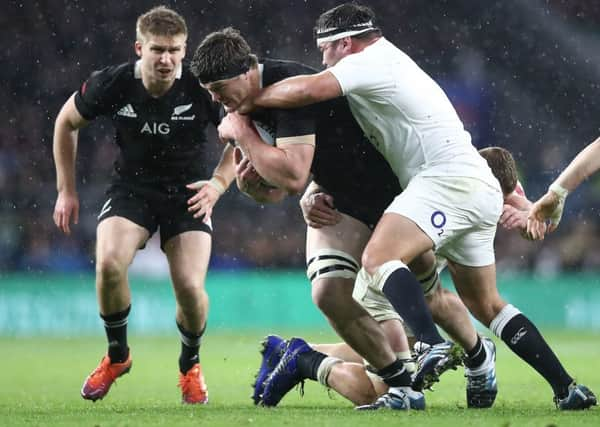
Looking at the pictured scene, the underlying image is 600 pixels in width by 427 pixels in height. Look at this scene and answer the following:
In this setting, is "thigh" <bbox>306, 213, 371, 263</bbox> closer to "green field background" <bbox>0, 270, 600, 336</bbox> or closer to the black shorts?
the black shorts

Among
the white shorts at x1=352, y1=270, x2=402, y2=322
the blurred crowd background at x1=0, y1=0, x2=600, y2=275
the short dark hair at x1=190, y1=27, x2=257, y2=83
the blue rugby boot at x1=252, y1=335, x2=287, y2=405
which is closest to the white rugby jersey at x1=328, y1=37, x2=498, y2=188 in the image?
the short dark hair at x1=190, y1=27, x2=257, y2=83

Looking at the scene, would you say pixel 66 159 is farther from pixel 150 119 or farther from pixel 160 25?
pixel 160 25

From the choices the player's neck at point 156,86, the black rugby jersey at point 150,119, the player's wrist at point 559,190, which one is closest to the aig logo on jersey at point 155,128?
the black rugby jersey at point 150,119

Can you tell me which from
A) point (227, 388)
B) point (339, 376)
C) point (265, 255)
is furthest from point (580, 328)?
point (339, 376)

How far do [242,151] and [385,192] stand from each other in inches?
34.1

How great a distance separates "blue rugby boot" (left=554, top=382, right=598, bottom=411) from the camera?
6105 mm

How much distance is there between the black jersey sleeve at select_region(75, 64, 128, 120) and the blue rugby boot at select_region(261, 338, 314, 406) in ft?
6.26

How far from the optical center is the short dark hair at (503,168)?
701cm

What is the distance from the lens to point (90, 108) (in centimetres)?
750

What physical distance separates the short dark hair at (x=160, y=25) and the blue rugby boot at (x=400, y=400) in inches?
102

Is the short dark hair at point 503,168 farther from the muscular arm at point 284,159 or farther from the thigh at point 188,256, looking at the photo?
the thigh at point 188,256

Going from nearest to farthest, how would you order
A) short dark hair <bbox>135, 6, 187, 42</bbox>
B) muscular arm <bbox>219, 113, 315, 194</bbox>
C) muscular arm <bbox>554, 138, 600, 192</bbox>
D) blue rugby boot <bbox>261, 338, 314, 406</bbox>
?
muscular arm <bbox>219, 113, 315, 194</bbox>, muscular arm <bbox>554, 138, 600, 192</bbox>, blue rugby boot <bbox>261, 338, 314, 406</bbox>, short dark hair <bbox>135, 6, 187, 42</bbox>

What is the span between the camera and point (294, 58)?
20.3 meters

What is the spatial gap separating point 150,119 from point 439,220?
228 cm
